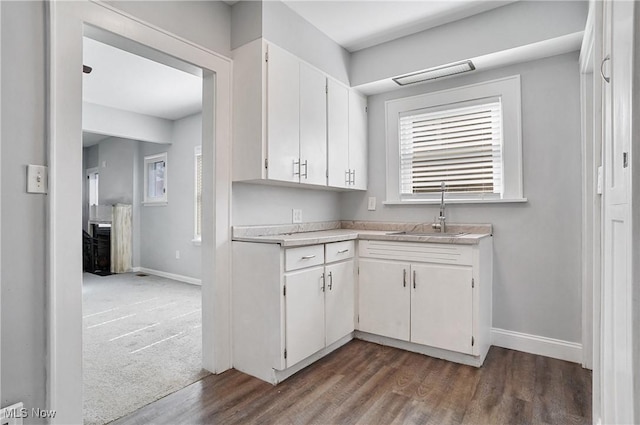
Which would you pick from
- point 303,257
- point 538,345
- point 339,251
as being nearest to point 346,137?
point 339,251

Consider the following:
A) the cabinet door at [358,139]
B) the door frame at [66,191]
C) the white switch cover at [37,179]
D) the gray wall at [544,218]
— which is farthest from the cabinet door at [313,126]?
the white switch cover at [37,179]

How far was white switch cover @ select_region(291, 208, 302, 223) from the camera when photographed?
3.12m

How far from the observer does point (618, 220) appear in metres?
1.16

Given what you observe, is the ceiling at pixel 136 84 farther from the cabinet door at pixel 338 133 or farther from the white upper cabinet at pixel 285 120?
the cabinet door at pixel 338 133

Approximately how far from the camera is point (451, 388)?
2.19m

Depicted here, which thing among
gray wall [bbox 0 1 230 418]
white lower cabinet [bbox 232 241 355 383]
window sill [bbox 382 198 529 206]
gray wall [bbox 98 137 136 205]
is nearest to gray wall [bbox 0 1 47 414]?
gray wall [bbox 0 1 230 418]

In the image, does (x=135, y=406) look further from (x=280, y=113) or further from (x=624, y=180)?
(x=624, y=180)

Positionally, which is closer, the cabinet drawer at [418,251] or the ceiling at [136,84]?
the cabinet drawer at [418,251]

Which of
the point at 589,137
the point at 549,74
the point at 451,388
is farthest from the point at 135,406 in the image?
the point at 549,74

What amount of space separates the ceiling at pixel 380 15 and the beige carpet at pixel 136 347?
2.78 metres

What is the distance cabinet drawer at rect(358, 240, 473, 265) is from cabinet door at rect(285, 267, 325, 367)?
551 millimetres

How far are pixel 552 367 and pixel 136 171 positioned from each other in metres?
6.44

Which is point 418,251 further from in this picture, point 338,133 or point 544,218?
→ point 338,133

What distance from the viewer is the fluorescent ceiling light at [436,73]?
2.88 metres
